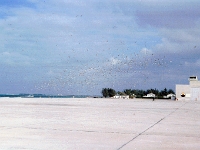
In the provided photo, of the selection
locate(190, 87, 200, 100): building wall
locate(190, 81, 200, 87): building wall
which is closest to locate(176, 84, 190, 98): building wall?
locate(190, 81, 200, 87): building wall

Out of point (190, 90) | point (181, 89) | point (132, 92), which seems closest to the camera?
point (190, 90)

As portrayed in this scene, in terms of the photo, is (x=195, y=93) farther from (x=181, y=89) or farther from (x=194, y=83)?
(x=181, y=89)

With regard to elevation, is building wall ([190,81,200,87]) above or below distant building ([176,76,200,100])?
above

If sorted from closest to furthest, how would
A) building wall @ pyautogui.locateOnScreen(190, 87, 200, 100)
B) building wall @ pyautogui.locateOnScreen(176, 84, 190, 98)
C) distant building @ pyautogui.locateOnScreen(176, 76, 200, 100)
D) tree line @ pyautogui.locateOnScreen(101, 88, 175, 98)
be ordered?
building wall @ pyautogui.locateOnScreen(190, 87, 200, 100)
distant building @ pyautogui.locateOnScreen(176, 76, 200, 100)
building wall @ pyautogui.locateOnScreen(176, 84, 190, 98)
tree line @ pyautogui.locateOnScreen(101, 88, 175, 98)

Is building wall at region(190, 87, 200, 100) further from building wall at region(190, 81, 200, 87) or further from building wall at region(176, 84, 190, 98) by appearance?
building wall at region(176, 84, 190, 98)

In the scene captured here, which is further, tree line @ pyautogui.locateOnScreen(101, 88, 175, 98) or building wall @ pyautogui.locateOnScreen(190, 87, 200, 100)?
tree line @ pyautogui.locateOnScreen(101, 88, 175, 98)

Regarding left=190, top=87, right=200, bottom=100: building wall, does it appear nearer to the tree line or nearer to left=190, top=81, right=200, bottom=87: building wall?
left=190, top=81, right=200, bottom=87: building wall

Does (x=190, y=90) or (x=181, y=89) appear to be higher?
(x=181, y=89)

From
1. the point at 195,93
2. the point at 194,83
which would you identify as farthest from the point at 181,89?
the point at 195,93

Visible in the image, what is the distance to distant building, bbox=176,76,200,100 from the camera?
76875 mm

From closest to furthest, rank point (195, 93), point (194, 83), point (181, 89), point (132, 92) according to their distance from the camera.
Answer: point (195, 93), point (194, 83), point (181, 89), point (132, 92)

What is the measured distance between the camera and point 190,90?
79.1 m

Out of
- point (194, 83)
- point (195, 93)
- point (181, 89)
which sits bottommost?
point (195, 93)

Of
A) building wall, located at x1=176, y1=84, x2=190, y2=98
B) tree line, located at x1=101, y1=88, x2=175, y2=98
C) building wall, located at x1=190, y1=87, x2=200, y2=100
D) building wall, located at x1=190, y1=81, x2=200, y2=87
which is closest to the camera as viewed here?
building wall, located at x1=190, y1=87, x2=200, y2=100
